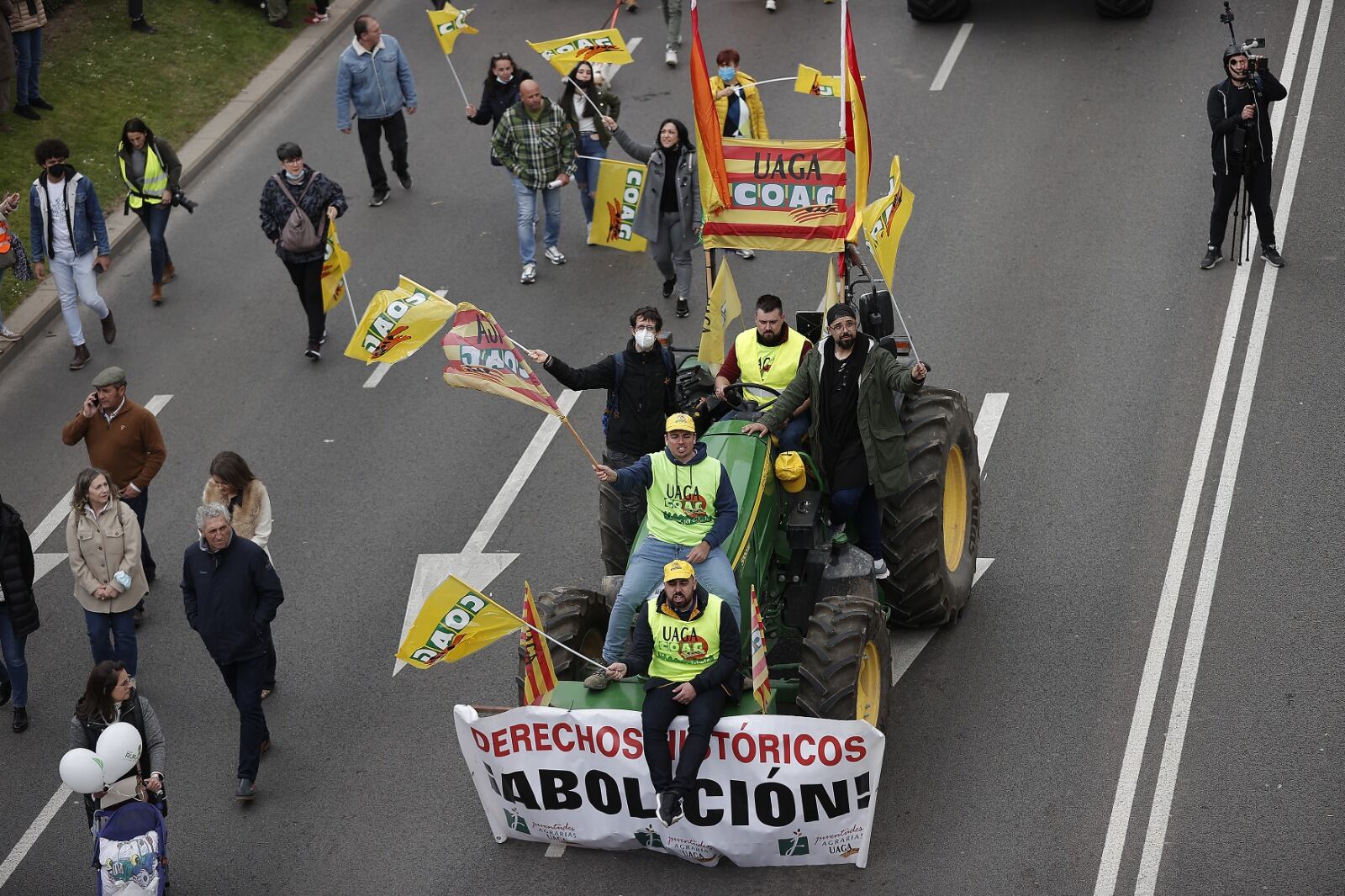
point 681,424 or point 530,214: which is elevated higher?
point 681,424

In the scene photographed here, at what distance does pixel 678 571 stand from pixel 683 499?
0.76 metres

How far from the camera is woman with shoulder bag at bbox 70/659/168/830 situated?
9680mm

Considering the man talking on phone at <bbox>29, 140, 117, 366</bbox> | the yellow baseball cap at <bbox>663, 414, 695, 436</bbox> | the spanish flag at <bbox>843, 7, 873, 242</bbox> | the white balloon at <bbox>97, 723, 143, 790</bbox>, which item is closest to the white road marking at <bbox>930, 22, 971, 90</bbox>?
the spanish flag at <bbox>843, 7, 873, 242</bbox>

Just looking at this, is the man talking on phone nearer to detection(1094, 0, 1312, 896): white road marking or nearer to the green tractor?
the green tractor

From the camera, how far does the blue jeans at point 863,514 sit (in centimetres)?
1077

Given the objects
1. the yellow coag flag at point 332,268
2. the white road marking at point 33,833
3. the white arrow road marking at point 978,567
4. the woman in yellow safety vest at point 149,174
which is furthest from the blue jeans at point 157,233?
the white arrow road marking at point 978,567

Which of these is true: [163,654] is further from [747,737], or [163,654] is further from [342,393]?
[747,737]

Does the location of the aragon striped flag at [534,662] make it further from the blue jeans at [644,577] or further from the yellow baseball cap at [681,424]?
the yellow baseball cap at [681,424]

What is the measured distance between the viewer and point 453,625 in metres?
9.85

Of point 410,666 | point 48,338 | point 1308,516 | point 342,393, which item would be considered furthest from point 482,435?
point 1308,516

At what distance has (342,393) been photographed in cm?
1580

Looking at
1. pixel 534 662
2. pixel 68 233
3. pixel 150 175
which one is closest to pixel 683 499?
pixel 534 662

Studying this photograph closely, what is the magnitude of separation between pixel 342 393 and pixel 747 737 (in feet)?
24.4

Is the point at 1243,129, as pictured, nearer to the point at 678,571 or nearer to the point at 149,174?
the point at 678,571
